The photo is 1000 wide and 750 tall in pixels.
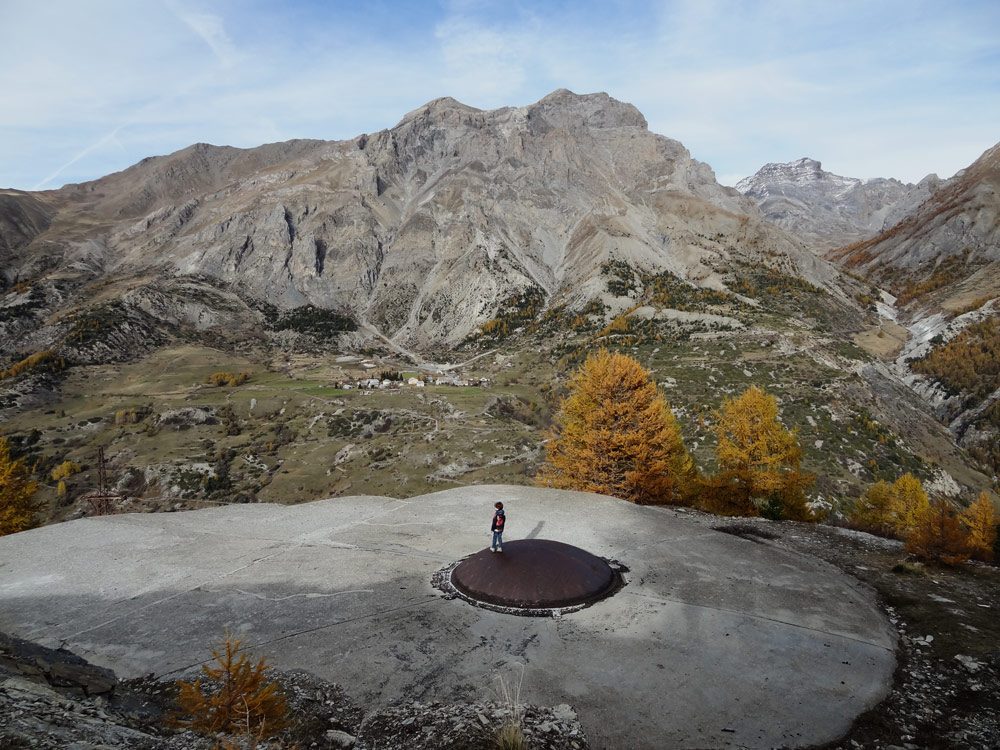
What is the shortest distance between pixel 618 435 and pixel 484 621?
64.1 ft

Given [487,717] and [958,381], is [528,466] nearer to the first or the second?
[487,717]

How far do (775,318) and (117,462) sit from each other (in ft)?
482

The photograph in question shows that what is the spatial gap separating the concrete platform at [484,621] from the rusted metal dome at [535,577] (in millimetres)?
524

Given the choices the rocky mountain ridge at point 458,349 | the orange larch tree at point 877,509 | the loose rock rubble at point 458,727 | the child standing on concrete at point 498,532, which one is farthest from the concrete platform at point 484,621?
the rocky mountain ridge at point 458,349

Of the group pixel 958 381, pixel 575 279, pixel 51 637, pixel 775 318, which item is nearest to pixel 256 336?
pixel 575 279

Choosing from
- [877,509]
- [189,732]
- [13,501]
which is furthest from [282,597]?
[877,509]

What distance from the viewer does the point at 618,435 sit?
30109mm

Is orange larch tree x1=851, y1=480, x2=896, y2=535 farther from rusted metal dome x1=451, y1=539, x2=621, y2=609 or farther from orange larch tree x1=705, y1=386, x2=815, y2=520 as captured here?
rusted metal dome x1=451, y1=539, x2=621, y2=609

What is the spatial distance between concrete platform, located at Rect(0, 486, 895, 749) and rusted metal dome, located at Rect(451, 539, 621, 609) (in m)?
0.52

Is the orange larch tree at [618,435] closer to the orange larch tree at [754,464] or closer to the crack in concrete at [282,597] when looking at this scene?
the orange larch tree at [754,464]

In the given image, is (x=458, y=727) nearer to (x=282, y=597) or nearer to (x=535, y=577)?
(x=535, y=577)

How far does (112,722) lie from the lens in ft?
24.0

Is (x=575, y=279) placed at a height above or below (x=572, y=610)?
above

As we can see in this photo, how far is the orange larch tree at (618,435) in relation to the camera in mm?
30234
